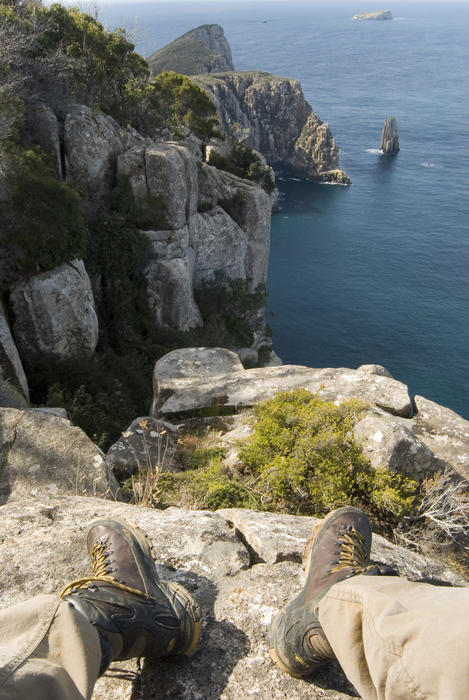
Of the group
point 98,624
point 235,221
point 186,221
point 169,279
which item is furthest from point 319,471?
point 235,221

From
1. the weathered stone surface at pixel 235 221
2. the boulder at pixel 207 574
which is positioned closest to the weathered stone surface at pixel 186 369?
the boulder at pixel 207 574

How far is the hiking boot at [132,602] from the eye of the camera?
375 cm

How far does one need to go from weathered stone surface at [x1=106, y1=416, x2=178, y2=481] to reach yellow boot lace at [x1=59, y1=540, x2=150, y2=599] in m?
3.99

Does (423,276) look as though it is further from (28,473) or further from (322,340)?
(28,473)

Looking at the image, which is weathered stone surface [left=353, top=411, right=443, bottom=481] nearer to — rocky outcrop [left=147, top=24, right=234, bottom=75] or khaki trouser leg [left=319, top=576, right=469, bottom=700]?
khaki trouser leg [left=319, top=576, right=469, bottom=700]

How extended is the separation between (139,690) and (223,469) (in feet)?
14.2

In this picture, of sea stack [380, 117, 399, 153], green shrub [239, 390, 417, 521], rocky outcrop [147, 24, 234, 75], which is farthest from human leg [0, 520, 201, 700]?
rocky outcrop [147, 24, 234, 75]

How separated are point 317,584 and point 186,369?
10.9 meters

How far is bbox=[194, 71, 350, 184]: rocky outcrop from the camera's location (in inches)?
4801

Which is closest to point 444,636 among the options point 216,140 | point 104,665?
point 104,665

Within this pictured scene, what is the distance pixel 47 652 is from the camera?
300 cm

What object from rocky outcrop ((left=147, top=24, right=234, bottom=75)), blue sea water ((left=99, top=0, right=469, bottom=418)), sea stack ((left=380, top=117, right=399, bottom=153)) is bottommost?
blue sea water ((left=99, top=0, right=469, bottom=418))

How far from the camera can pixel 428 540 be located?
6.84 metres

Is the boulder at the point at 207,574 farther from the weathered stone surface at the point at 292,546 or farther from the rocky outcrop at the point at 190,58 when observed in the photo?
the rocky outcrop at the point at 190,58
